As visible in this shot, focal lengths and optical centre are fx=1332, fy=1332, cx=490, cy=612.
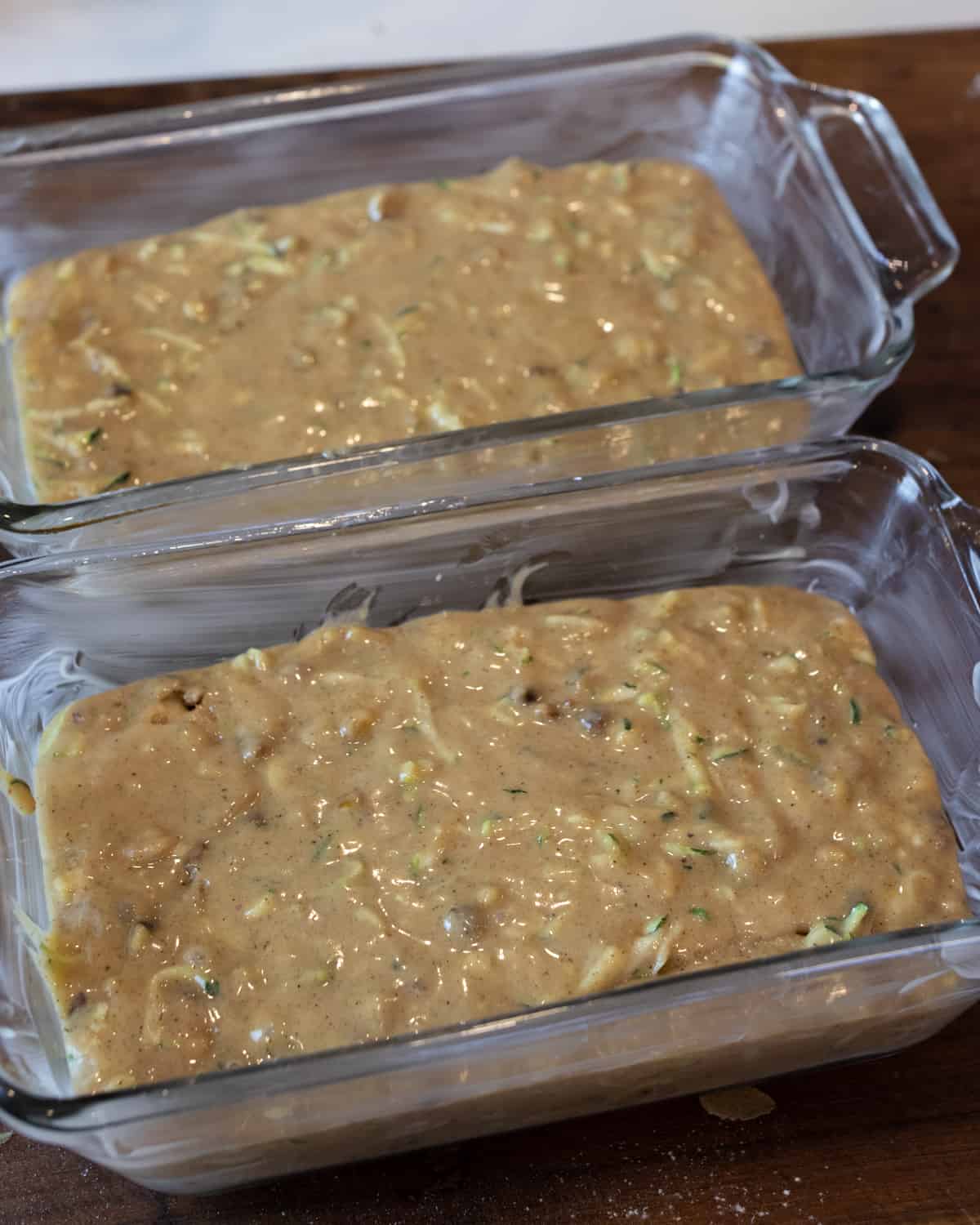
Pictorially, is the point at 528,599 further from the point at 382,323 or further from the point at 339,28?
the point at 339,28

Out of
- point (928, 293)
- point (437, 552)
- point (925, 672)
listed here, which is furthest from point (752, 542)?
point (928, 293)

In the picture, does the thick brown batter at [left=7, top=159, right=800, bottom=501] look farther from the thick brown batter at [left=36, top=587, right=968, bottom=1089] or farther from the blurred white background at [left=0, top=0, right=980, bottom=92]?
the blurred white background at [left=0, top=0, right=980, bottom=92]

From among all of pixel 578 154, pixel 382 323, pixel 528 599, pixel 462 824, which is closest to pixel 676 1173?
pixel 462 824

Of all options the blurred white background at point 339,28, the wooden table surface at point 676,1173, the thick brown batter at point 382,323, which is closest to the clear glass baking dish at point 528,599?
the wooden table surface at point 676,1173

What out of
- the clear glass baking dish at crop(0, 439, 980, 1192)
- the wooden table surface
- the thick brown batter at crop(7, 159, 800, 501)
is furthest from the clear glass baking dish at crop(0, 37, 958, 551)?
the wooden table surface

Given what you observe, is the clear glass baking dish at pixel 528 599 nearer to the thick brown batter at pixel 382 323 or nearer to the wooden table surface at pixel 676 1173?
the wooden table surface at pixel 676 1173

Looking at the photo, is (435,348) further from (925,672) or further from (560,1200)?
(560,1200)
